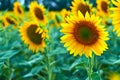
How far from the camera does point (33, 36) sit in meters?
3.50

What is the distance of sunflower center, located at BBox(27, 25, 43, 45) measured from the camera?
342 centimetres

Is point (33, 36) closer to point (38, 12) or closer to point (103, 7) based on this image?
point (38, 12)

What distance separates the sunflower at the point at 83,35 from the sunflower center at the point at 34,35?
1019 millimetres

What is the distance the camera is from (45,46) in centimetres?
322

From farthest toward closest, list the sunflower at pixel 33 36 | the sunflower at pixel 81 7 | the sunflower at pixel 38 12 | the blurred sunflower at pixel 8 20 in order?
the blurred sunflower at pixel 8 20
the sunflower at pixel 38 12
the sunflower at pixel 33 36
the sunflower at pixel 81 7

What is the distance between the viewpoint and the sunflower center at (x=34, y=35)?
3.42 metres

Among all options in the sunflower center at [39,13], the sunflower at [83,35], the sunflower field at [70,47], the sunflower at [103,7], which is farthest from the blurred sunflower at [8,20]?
the sunflower at [83,35]

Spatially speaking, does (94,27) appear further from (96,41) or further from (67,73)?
(67,73)

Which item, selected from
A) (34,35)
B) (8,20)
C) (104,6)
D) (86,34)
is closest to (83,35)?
(86,34)

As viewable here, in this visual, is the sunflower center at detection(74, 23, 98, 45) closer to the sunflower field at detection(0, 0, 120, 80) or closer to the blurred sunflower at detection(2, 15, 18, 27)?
the sunflower field at detection(0, 0, 120, 80)

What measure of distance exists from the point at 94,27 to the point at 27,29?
1.30 metres

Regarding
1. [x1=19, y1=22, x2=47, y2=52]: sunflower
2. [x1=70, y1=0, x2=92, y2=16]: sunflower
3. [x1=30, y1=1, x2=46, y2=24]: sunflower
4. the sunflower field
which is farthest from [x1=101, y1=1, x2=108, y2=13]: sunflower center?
[x1=70, y1=0, x2=92, y2=16]: sunflower

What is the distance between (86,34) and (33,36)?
116cm

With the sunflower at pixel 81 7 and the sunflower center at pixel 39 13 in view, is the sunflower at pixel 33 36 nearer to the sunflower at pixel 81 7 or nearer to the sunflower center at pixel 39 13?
the sunflower at pixel 81 7
